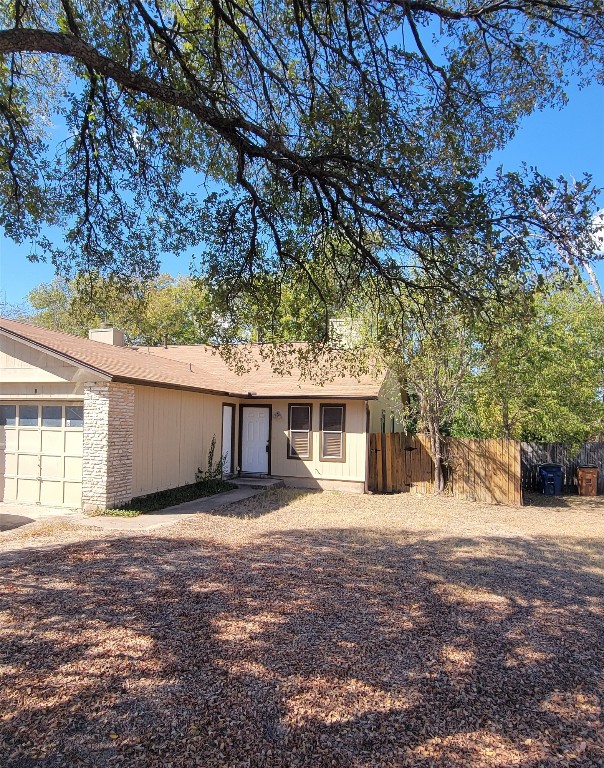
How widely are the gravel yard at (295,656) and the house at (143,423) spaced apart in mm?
3102

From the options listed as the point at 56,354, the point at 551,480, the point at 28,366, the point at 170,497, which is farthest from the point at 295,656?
the point at 551,480

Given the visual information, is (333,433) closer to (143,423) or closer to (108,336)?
(143,423)

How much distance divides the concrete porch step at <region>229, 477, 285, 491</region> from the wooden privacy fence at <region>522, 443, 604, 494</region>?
8133mm

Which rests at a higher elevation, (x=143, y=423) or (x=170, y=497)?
(x=143, y=423)

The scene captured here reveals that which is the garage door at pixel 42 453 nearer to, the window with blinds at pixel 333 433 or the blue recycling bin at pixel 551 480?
the window with blinds at pixel 333 433

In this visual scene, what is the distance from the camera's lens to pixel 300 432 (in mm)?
15391

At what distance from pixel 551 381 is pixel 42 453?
43.9ft

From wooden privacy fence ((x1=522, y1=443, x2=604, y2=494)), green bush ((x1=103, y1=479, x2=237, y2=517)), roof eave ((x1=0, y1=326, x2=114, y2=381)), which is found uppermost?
roof eave ((x1=0, y1=326, x2=114, y2=381))

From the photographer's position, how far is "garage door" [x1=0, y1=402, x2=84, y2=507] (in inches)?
430

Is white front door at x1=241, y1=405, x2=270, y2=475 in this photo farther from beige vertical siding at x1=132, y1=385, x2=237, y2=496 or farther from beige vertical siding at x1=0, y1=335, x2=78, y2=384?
beige vertical siding at x1=0, y1=335, x2=78, y2=384

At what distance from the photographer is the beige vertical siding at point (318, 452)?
48.3 feet

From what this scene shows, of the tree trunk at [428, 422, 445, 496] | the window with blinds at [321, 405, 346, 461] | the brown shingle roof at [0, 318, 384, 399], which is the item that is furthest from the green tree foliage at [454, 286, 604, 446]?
the window with blinds at [321, 405, 346, 461]

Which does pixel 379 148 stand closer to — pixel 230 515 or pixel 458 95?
pixel 458 95

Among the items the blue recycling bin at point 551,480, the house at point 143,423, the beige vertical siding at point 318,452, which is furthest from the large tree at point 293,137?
the blue recycling bin at point 551,480
